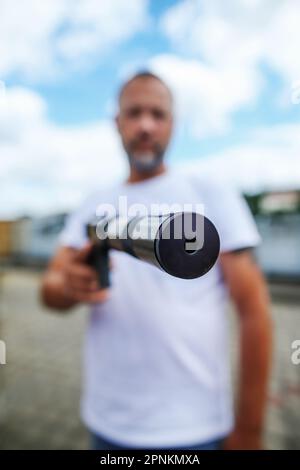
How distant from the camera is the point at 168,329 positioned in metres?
0.72

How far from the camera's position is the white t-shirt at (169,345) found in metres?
0.71

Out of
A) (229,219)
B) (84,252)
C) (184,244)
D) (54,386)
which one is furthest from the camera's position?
(54,386)

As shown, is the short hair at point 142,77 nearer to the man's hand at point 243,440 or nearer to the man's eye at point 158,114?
the man's eye at point 158,114

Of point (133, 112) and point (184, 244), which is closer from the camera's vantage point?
point (184, 244)

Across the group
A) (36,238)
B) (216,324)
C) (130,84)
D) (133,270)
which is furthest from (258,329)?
(36,238)

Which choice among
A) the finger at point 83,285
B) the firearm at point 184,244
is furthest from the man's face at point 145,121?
the firearm at point 184,244

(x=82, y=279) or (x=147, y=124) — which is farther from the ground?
(x=147, y=124)

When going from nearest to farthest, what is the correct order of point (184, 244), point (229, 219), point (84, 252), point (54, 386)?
1. point (184, 244)
2. point (84, 252)
3. point (229, 219)
4. point (54, 386)

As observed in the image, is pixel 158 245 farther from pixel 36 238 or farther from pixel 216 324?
pixel 36 238

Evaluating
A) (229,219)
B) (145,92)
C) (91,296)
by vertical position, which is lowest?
(91,296)

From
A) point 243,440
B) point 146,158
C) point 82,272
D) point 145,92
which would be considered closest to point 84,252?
point 82,272

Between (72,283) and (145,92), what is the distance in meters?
0.38

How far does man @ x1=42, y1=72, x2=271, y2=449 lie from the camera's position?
71 centimetres

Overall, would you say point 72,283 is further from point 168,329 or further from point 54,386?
point 54,386
